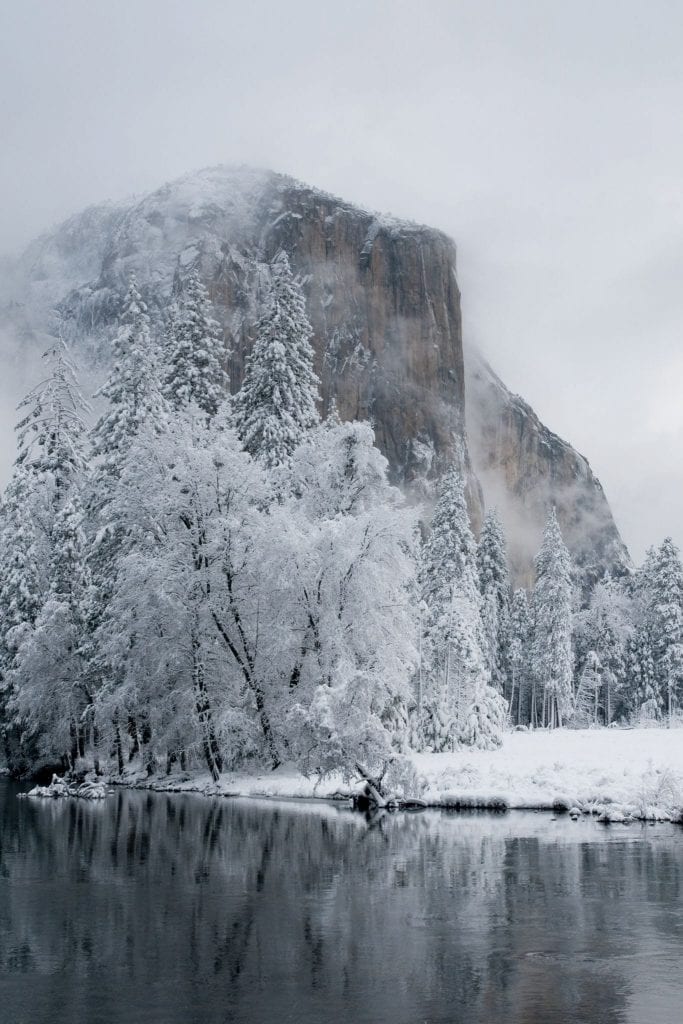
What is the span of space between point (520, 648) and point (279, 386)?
167ft

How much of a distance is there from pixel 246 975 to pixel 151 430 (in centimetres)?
2964

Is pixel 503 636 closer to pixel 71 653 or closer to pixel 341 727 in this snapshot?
pixel 71 653

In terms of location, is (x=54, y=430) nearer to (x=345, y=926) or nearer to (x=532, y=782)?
(x=532, y=782)

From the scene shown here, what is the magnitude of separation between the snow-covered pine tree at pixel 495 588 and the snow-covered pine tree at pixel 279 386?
Answer: 33.9m

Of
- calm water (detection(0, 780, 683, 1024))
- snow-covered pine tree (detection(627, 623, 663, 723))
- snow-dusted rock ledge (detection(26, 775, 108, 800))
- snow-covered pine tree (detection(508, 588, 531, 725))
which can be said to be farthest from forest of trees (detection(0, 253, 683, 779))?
snow-covered pine tree (detection(508, 588, 531, 725))

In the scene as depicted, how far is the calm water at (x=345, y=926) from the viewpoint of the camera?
1064 centimetres

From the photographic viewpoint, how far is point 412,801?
29.6 meters

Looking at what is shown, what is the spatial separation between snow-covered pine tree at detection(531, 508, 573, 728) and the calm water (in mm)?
59696

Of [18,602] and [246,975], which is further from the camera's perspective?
[18,602]

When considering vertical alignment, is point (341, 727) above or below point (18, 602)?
below

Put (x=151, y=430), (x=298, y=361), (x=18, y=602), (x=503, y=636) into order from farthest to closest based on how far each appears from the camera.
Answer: (x=503, y=636) → (x=298, y=361) → (x=18, y=602) → (x=151, y=430)

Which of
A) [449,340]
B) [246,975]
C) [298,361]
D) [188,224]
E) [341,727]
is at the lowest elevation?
[246,975]

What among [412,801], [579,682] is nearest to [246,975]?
[412,801]

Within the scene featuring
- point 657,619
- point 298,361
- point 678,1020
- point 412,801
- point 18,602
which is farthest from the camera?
point 657,619
